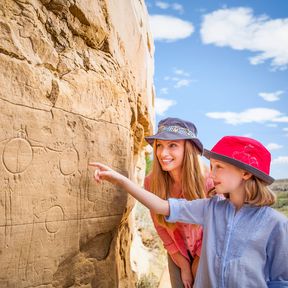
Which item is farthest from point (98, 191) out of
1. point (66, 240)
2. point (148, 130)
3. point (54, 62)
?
point (148, 130)

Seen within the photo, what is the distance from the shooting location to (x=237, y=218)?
88.0 inches

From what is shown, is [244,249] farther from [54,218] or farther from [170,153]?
[54,218]

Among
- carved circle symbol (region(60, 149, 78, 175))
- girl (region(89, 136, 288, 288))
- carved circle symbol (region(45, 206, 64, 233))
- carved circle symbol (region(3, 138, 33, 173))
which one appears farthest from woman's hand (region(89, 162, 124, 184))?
carved circle symbol (region(3, 138, 33, 173))

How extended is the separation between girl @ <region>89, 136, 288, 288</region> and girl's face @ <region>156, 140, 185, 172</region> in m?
0.42

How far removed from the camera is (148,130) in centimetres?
484

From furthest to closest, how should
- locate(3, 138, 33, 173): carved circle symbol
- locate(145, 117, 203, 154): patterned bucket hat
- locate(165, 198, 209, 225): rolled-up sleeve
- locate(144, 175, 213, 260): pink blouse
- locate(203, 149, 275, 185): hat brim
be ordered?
locate(144, 175, 213, 260): pink blouse < locate(145, 117, 203, 154): patterned bucket hat < locate(165, 198, 209, 225): rolled-up sleeve < locate(203, 149, 275, 185): hat brim < locate(3, 138, 33, 173): carved circle symbol

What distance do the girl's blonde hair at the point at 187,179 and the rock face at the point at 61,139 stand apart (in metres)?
0.23

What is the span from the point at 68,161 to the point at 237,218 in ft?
3.63

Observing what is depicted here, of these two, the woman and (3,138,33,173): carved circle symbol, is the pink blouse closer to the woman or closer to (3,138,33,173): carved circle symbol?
the woman

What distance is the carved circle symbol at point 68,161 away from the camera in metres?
2.32

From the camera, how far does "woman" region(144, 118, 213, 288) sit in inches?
112

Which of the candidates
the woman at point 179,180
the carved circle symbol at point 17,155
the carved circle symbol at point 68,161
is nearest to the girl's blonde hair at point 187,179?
the woman at point 179,180

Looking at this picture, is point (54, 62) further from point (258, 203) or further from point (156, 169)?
point (258, 203)

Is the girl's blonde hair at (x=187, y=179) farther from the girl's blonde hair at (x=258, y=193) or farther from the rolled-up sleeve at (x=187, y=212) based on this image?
the girl's blonde hair at (x=258, y=193)
